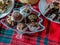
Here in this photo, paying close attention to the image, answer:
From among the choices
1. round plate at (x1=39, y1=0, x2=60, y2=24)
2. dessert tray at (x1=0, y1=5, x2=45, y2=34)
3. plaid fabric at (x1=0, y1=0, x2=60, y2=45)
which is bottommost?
plaid fabric at (x1=0, y1=0, x2=60, y2=45)

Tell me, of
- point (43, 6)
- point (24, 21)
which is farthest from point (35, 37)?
point (43, 6)

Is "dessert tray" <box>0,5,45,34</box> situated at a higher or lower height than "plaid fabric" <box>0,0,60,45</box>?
→ higher

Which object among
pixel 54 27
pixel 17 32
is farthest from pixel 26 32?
pixel 54 27

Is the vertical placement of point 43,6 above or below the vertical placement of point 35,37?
above

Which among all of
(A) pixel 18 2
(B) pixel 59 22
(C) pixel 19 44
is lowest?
(C) pixel 19 44

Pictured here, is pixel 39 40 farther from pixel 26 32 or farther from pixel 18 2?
pixel 18 2

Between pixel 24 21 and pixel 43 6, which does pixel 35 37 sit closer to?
pixel 24 21

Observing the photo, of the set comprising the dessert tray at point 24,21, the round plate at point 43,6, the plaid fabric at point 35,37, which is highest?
the round plate at point 43,6

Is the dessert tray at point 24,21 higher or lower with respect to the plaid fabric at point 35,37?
higher
